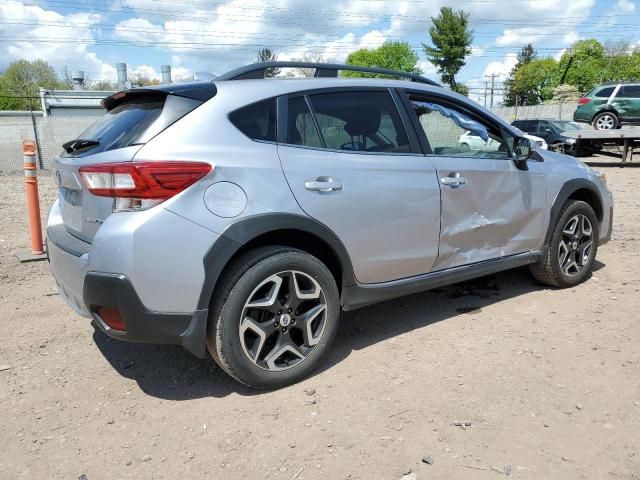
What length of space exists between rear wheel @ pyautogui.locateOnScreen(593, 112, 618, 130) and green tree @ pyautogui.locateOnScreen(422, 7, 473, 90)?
40274 mm

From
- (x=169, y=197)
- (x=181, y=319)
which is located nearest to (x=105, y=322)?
(x=181, y=319)

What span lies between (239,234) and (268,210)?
0.68ft

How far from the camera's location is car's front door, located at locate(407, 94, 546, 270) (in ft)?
12.3

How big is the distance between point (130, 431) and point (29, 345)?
1.49 meters

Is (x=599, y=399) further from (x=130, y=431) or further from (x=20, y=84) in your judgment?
(x=20, y=84)

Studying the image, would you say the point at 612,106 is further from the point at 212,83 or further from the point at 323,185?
the point at 212,83

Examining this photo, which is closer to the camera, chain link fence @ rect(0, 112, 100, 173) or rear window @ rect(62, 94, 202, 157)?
rear window @ rect(62, 94, 202, 157)

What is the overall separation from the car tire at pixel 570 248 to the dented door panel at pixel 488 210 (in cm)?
25

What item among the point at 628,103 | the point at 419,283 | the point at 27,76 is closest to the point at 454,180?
the point at 419,283

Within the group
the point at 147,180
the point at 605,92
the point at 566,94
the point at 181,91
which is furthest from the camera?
the point at 566,94

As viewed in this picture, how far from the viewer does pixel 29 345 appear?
385 centimetres

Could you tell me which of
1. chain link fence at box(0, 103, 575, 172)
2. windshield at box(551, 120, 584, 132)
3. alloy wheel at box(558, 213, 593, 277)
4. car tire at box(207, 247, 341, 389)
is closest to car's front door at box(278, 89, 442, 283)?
car tire at box(207, 247, 341, 389)

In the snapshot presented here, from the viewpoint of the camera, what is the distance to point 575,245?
4770 mm

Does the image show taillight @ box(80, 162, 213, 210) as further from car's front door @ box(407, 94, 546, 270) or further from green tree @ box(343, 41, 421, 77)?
green tree @ box(343, 41, 421, 77)
